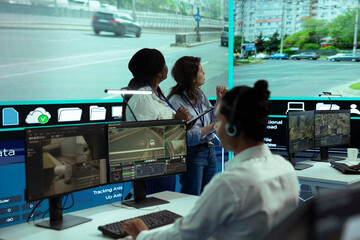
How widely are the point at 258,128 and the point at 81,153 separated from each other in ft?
3.27

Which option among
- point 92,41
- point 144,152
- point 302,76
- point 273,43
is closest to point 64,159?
point 144,152

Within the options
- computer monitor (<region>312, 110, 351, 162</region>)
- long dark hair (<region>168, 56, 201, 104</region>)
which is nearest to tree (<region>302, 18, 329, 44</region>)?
computer monitor (<region>312, 110, 351, 162</region>)

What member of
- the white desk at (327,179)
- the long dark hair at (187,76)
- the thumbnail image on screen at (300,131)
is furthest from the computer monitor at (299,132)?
the long dark hair at (187,76)

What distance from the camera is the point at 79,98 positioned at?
381 centimetres

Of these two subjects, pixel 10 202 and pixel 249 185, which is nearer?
pixel 249 185

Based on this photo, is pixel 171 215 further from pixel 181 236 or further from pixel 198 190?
pixel 198 190

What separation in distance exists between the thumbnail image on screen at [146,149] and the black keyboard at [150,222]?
30 centimetres

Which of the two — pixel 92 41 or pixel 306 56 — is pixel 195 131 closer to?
pixel 92 41

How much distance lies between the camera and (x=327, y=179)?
3244 mm

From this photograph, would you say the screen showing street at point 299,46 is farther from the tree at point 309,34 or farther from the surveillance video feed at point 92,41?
the surveillance video feed at point 92,41

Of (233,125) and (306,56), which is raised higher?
(306,56)

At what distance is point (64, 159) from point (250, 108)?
103 centimetres

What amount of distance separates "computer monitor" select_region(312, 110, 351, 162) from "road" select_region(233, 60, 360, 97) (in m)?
0.95

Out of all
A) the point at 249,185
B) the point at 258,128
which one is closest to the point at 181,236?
the point at 249,185
